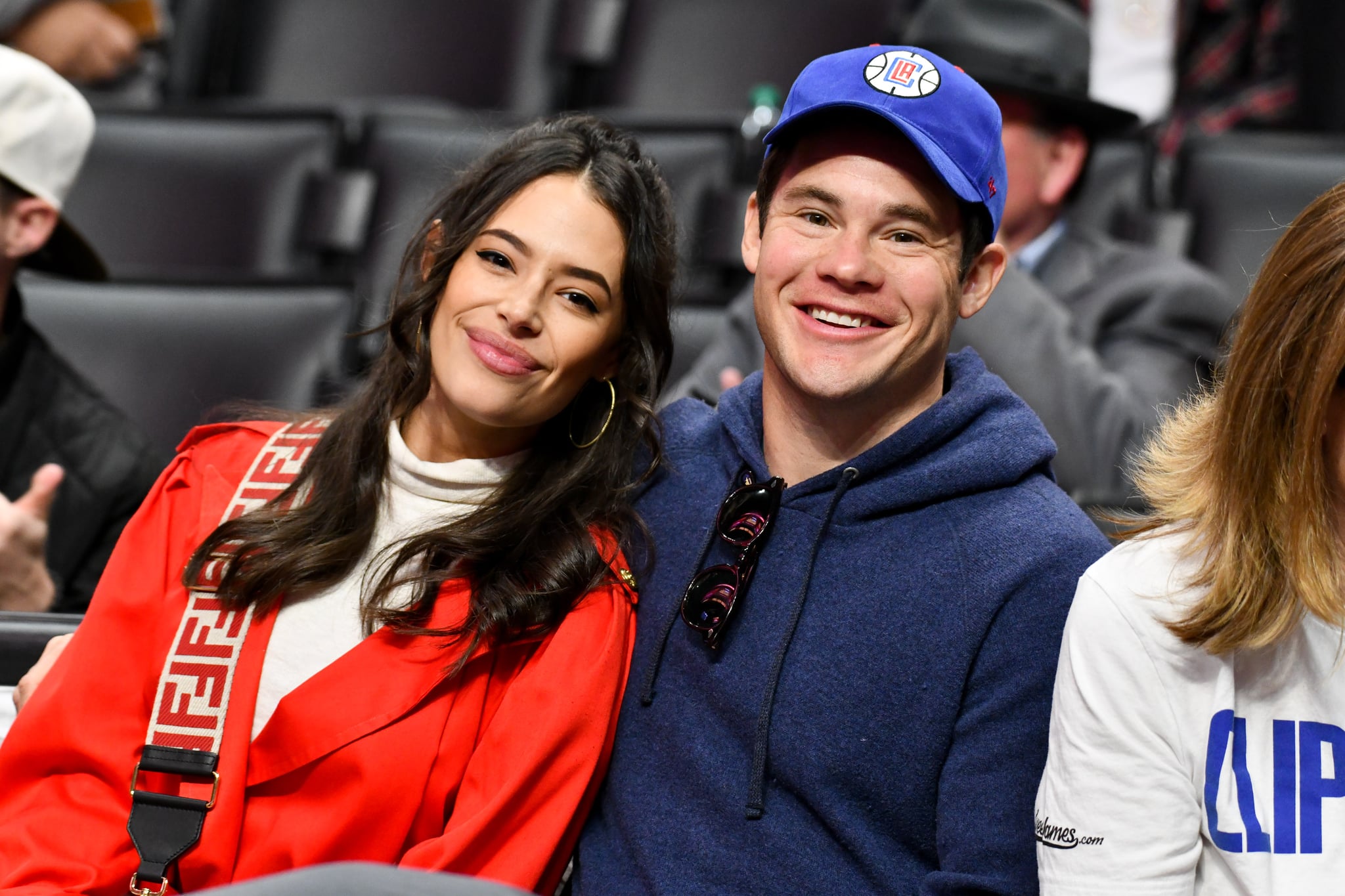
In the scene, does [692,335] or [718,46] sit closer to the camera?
[692,335]

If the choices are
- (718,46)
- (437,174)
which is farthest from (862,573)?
(718,46)

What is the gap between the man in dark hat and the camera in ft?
7.39

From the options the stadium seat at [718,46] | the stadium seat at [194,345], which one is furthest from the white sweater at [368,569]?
the stadium seat at [718,46]

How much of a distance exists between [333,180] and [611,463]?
5.42 feet

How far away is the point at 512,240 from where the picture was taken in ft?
5.08

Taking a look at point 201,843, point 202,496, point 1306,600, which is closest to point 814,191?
point 1306,600

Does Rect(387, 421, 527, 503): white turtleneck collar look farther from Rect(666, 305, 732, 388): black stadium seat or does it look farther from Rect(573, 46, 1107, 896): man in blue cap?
Rect(666, 305, 732, 388): black stadium seat

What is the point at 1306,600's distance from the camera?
1159 millimetres

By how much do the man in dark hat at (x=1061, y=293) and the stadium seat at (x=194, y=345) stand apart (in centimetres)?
65

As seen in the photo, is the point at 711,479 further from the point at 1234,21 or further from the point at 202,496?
the point at 1234,21

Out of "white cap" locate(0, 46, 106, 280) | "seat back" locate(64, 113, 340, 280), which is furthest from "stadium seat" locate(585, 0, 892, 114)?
"white cap" locate(0, 46, 106, 280)

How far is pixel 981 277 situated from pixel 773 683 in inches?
19.1

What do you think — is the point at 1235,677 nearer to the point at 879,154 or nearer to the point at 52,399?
the point at 879,154

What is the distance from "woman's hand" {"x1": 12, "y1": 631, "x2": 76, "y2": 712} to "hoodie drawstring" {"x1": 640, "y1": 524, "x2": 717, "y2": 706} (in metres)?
0.60
